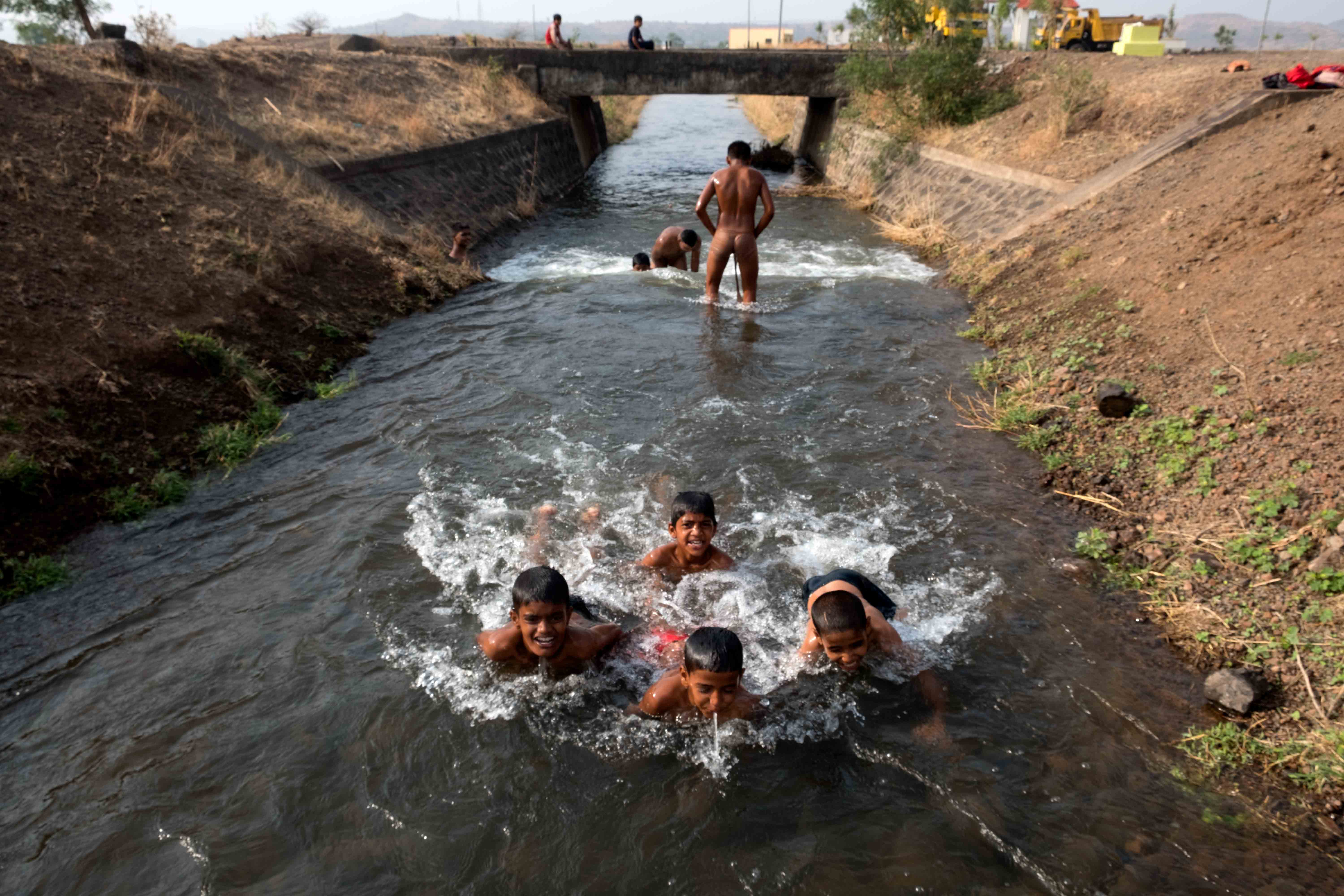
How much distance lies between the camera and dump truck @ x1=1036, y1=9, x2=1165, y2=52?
26.4 m

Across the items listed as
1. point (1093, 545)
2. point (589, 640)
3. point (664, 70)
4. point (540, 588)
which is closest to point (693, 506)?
point (589, 640)

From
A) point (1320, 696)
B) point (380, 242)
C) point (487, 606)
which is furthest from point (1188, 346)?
point (380, 242)

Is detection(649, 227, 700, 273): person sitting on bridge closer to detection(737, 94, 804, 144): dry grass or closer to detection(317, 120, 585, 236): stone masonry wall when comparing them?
detection(317, 120, 585, 236): stone masonry wall

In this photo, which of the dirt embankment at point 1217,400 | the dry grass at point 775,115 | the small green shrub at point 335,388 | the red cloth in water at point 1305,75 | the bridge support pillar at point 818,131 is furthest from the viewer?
the dry grass at point 775,115

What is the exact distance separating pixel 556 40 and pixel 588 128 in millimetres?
3343

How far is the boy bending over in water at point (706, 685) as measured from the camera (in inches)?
141

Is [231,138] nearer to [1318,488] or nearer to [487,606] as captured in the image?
[487,606]

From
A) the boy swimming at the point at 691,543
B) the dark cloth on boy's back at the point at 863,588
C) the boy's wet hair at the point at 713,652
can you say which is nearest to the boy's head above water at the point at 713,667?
the boy's wet hair at the point at 713,652

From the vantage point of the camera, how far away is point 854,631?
151 inches

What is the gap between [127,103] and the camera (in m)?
10.8

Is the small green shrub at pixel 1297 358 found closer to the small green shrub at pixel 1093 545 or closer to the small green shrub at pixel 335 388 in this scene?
the small green shrub at pixel 1093 545

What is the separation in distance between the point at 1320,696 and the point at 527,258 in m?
13.2

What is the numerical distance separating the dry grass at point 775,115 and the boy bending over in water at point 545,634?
30.3 m

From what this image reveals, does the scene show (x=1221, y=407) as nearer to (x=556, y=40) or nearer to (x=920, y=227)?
(x=920, y=227)
